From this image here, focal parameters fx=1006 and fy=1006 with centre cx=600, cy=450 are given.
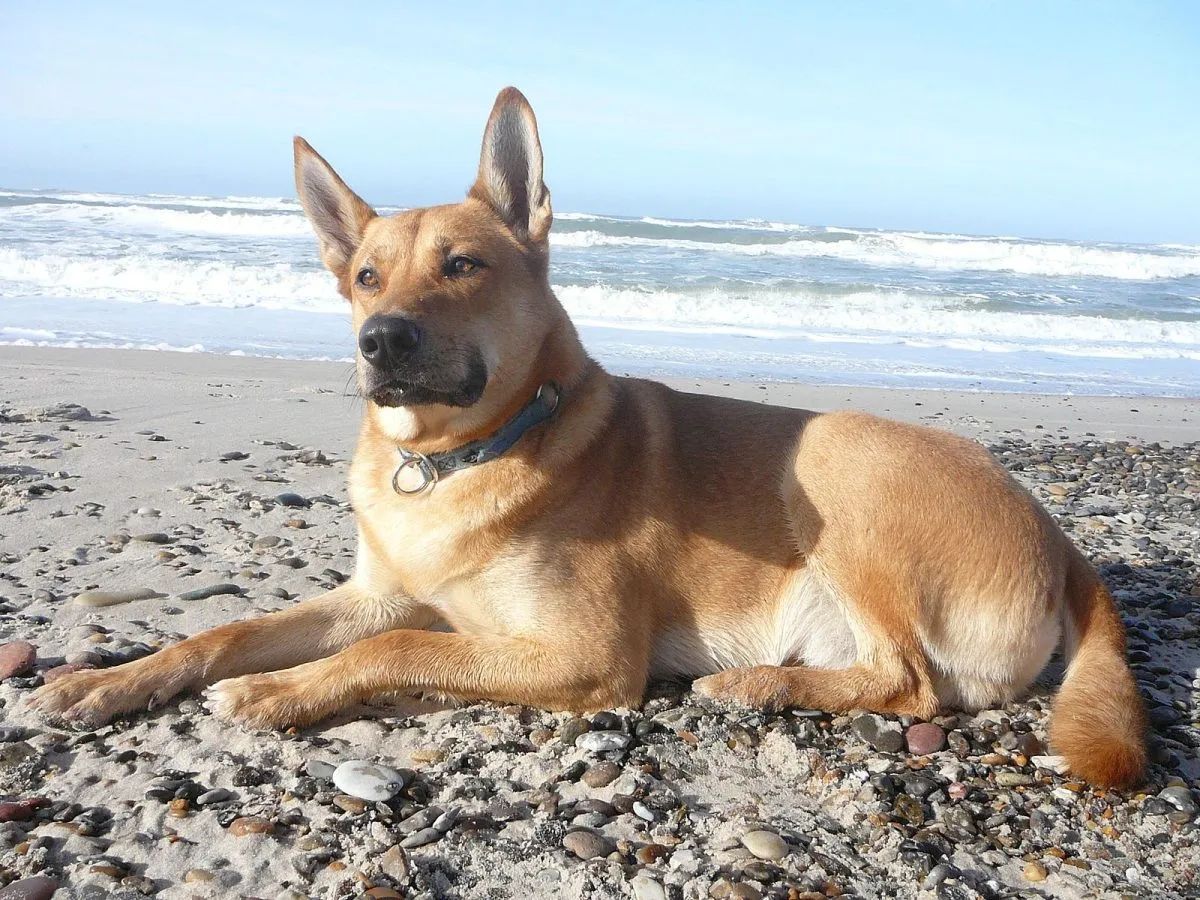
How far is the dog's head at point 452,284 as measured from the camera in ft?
12.1

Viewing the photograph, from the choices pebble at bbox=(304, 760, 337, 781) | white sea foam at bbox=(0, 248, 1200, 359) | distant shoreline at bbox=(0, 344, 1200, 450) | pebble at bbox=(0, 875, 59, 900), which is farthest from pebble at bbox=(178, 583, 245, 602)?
white sea foam at bbox=(0, 248, 1200, 359)

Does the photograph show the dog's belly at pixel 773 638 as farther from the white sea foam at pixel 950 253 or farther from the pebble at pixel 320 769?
the white sea foam at pixel 950 253

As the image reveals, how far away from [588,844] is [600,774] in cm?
43

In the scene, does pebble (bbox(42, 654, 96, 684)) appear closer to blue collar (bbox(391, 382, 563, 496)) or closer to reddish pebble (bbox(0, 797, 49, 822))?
reddish pebble (bbox(0, 797, 49, 822))

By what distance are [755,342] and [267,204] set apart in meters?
26.3

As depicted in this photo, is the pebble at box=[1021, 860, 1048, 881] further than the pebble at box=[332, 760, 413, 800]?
No

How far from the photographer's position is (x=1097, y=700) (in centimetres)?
347

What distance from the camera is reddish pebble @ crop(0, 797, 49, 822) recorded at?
279 cm

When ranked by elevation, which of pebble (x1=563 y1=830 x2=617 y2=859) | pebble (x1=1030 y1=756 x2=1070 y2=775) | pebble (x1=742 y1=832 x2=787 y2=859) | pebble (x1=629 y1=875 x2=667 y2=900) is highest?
pebble (x1=1030 y1=756 x2=1070 y2=775)

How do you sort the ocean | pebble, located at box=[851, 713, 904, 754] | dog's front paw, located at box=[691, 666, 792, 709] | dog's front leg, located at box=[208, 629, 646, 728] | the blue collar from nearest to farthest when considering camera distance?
dog's front leg, located at box=[208, 629, 646, 728]
pebble, located at box=[851, 713, 904, 754]
dog's front paw, located at box=[691, 666, 792, 709]
the blue collar
the ocean

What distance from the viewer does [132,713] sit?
350 centimetres

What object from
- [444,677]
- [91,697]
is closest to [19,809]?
[91,697]

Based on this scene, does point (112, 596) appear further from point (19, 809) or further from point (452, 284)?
point (452, 284)

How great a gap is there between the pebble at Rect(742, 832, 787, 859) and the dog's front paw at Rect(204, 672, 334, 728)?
1531 millimetres
